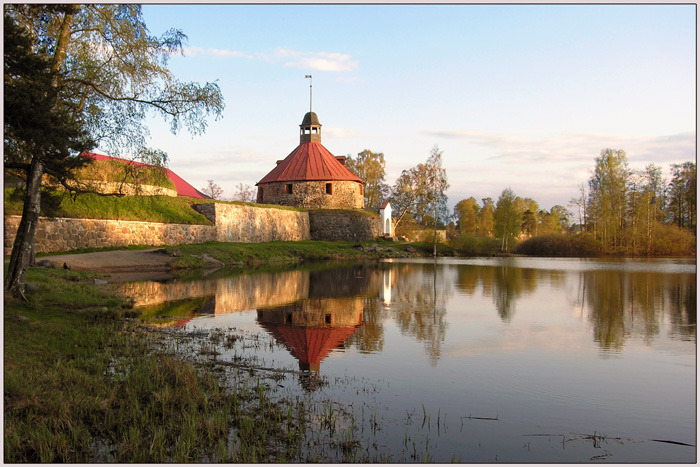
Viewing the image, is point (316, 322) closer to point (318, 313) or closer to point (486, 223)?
point (318, 313)

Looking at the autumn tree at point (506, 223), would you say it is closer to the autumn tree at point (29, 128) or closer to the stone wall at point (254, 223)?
the stone wall at point (254, 223)

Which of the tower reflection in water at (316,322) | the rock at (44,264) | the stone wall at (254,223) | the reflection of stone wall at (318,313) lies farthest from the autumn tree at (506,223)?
the rock at (44,264)

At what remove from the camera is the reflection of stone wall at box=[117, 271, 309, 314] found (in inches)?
506

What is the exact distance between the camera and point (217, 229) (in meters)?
32.1

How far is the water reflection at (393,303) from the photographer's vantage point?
9.01 metres

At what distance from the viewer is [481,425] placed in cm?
468

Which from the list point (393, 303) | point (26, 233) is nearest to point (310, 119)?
point (393, 303)

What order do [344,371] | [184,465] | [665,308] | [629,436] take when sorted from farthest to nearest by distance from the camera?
[665,308] < [344,371] < [629,436] < [184,465]

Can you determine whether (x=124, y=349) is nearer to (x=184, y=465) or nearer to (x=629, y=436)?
(x=184, y=465)

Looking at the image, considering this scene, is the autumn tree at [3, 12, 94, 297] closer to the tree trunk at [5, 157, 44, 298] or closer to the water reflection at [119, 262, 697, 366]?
the tree trunk at [5, 157, 44, 298]

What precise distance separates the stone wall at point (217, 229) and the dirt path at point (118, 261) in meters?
1.78

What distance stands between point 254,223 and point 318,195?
11.8m

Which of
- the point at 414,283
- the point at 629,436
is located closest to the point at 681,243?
the point at 414,283

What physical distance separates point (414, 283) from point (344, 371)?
41.7ft
